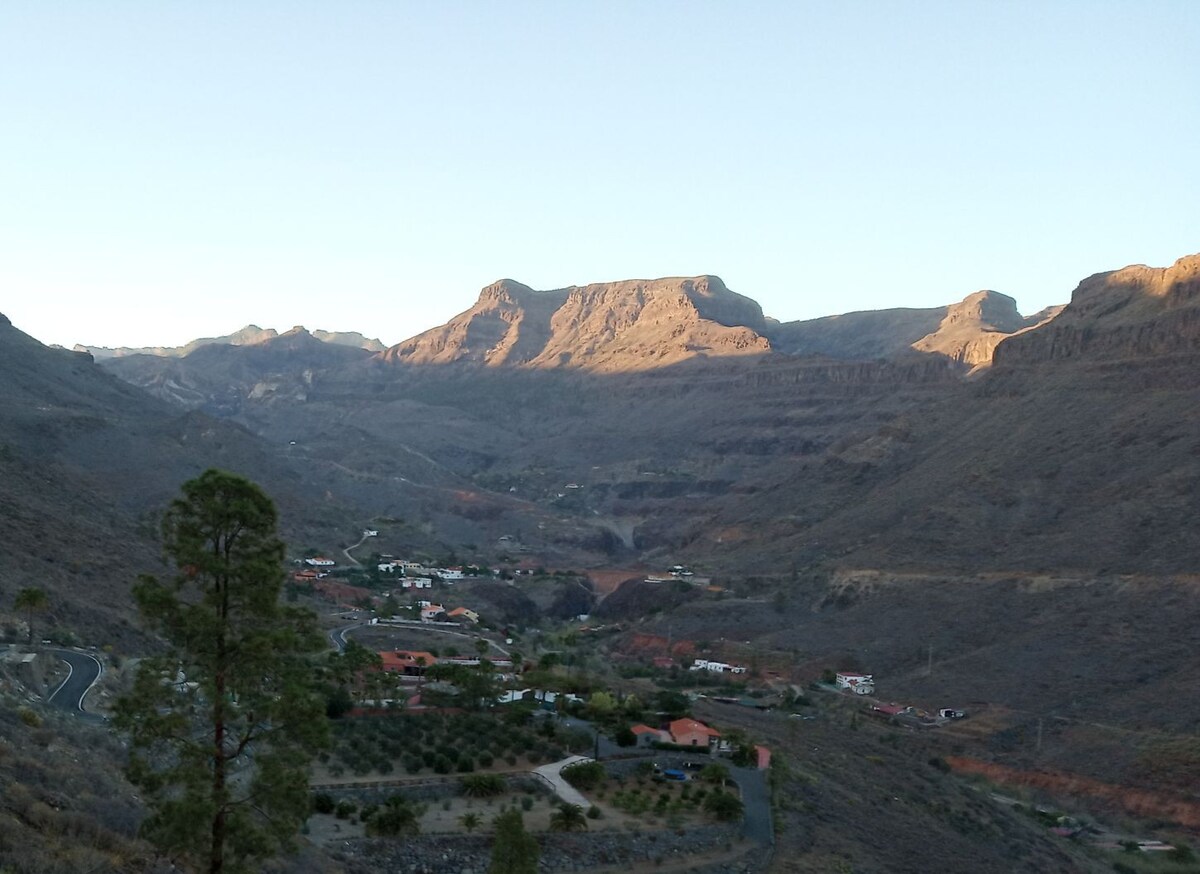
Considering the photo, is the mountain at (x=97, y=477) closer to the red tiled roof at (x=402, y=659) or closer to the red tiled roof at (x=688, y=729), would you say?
the red tiled roof at (x=402, y=659)

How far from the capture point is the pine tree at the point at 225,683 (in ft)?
53.2

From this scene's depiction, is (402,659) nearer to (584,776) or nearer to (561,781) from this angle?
(561,781)

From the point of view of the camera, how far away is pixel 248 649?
16.6m

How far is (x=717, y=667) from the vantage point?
75.4 meters

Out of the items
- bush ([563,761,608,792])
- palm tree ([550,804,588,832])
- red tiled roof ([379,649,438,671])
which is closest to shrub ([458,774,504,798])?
palm tree ([550,804,588,832])

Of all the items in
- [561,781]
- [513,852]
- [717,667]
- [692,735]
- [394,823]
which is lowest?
[717,667]

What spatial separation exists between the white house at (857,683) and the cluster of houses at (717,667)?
6.15 metres

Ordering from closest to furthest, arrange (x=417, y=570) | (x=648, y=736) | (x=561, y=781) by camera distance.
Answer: (x=561, y=781) → (x=648, y=736) → (x=417, y=570)

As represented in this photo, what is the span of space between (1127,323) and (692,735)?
245 ft

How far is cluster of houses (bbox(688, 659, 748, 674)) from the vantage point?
245ft

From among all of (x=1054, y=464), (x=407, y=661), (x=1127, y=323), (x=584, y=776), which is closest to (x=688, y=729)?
(x=584, y=776)

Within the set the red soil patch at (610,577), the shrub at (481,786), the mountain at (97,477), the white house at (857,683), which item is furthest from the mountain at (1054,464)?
the shrub at (481,786)

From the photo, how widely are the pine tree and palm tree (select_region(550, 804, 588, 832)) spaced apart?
14578mm

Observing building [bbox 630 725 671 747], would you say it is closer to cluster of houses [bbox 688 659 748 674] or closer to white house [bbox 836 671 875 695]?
white house [bbox 836 671 875 695]
